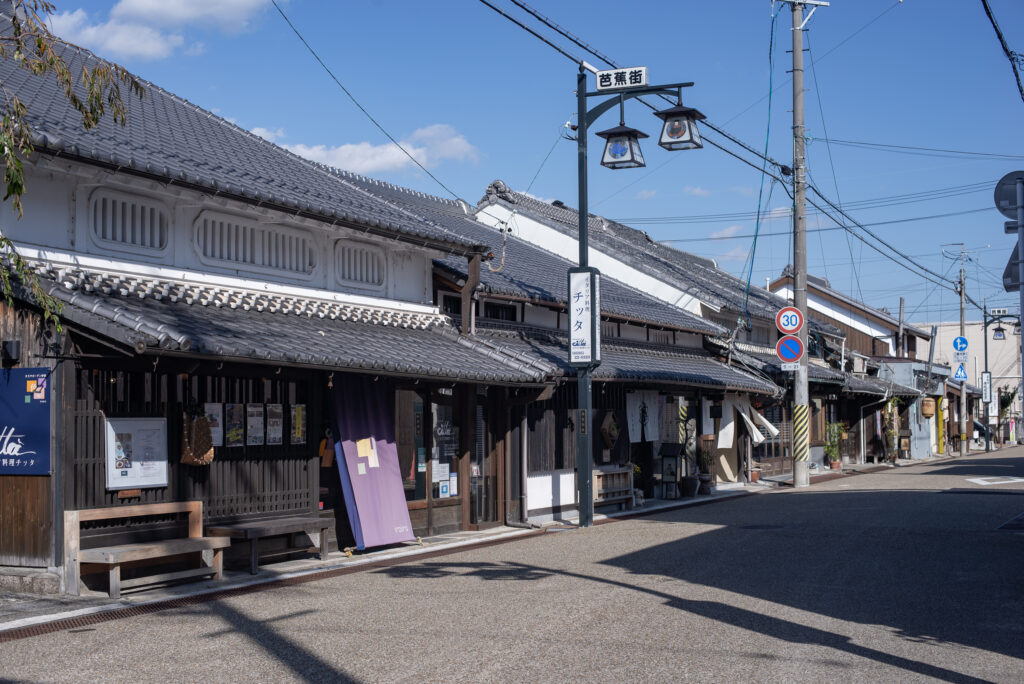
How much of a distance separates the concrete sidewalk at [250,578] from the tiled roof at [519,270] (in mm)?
4693

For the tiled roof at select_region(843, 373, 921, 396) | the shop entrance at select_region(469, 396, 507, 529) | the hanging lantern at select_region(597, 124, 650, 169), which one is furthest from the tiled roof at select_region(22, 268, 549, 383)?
the tiled roof at select_region(843, 373, 921, 396)

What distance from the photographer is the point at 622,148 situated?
1661 cm

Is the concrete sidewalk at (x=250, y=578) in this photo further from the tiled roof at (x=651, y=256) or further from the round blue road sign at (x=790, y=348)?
the tiled roof at (x=651, y=256)

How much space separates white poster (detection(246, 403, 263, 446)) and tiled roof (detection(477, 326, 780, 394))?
5.35m

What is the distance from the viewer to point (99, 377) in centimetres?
1062

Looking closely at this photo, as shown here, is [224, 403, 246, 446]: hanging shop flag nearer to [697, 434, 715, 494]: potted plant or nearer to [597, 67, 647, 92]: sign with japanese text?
[597, 67, 647, 92]: sign with japanese text

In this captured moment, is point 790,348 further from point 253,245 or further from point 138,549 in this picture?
point 138,549

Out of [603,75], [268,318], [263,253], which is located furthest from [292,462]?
[603,75]

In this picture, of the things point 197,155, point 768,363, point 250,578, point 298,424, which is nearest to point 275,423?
point 298,424

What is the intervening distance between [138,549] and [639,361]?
48.8ft

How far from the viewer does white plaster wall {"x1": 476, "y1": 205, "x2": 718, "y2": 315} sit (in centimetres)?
3034

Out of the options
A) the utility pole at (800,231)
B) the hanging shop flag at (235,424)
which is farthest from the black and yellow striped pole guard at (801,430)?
the hanging shop flag at (235,424)

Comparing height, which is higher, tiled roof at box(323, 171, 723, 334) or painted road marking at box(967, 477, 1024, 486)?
tiled roof at box(323, 171, 723, 334)

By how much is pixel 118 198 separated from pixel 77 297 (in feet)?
7.15
